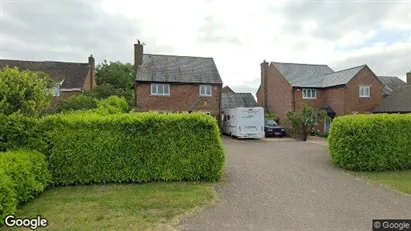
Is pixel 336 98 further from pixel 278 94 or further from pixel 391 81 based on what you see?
pixel 391 81

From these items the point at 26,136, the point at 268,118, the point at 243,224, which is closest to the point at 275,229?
the point at 243,224

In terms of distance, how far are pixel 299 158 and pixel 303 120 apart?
35.5 feet

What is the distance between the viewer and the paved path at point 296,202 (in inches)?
244

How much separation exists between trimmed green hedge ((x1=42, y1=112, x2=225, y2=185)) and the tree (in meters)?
33.6

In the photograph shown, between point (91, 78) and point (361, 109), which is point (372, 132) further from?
point (91, 78)

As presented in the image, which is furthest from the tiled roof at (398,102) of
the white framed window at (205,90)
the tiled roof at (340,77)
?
the white framed window at (205,90)

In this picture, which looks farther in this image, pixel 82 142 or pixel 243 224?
pixel 82 142

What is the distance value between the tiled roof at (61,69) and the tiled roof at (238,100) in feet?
59.0

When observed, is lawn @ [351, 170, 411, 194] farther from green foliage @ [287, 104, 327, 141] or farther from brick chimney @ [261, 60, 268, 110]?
brick chimney @ [261, 60, 268, 110]

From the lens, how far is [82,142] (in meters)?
9.28

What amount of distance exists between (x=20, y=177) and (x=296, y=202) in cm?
697

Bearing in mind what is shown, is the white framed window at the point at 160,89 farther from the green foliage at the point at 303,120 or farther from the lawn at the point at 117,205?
the lawn at the point at 117,205

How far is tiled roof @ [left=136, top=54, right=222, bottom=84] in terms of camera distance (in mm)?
27719

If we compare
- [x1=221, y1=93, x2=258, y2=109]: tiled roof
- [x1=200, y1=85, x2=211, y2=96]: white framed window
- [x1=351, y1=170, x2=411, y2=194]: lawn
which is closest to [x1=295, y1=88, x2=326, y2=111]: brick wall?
[x1=221, y1=93, x2=258, y2=109]: tiled roof
